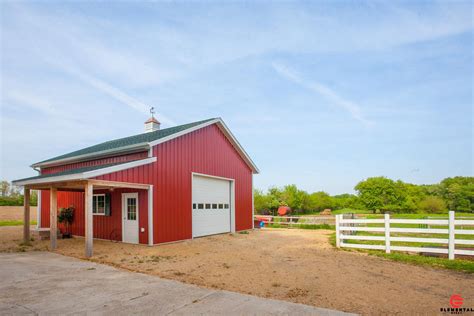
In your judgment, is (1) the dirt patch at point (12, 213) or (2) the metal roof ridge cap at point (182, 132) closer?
(2) the metal roof ridge cap at point (182, 132)

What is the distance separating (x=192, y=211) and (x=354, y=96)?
13825 millimetres

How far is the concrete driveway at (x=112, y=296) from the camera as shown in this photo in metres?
4.62

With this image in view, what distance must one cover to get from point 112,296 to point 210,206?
9.57 m

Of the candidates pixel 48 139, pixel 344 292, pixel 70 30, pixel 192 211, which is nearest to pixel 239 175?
pixel 192 211

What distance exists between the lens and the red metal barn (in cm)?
1069

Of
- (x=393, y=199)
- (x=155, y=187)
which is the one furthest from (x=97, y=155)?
(x=393, y=199)

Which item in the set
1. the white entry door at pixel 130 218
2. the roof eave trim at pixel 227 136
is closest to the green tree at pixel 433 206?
the roof eave trim at pixel 227 136

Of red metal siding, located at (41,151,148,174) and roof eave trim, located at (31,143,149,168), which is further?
red metal siding, located at (41,151,148,174)

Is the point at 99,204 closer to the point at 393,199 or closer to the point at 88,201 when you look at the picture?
the point at 88,201

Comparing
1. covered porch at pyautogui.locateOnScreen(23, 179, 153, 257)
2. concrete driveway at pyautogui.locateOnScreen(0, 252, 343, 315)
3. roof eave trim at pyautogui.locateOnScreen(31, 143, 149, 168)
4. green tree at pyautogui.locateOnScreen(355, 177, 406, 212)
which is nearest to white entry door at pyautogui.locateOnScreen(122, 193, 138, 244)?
covered porch at pyautogui.locateOnScreen(23, 179, 153, 257)

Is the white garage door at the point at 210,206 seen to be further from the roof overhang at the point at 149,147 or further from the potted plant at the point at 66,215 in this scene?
the potted plant at the point at 66,215

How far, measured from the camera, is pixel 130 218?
12.2 metres

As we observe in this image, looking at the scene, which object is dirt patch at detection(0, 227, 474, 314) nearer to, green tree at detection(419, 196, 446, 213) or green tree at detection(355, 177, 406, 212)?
green tree at detection(419, 196, 446, 213)

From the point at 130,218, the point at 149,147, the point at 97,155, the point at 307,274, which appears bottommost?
the point at 307,274
